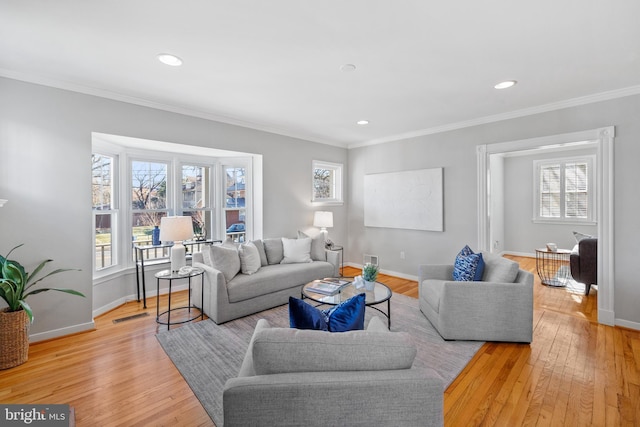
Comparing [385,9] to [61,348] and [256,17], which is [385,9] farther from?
[61,348]

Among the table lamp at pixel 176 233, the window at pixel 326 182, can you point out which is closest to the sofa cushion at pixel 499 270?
the window at pixel 326 182

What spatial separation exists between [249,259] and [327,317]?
2144mm

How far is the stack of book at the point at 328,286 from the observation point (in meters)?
2.97

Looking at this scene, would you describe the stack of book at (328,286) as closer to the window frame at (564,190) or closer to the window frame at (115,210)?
the window frame at (115,210)

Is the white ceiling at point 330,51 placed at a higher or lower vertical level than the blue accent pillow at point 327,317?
higher

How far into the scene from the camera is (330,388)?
113 centimetres

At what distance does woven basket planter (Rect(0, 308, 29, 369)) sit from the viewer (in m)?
2.30

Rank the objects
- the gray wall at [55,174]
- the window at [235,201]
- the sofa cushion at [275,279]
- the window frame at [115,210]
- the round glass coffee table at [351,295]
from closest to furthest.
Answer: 1. the gray wall at [55,174]
2. the round glass coffee table at [351,295]
3. the sofa cushion at [275,279]
4. the window frame at [115,210]
5. the window at [235,201]

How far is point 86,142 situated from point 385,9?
123 inches

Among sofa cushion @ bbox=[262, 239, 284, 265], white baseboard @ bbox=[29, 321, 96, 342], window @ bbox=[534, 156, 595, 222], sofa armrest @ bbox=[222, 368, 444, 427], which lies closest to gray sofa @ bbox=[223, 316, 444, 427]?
sofa armrest @ bbox=[222, 368, 444, 427]

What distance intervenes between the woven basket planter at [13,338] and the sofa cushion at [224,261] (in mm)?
1565

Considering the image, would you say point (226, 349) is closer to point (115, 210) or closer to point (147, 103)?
point (115, 210)

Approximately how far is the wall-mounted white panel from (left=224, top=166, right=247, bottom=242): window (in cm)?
228

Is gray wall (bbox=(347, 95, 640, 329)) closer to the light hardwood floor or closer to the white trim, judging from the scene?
the white trim
